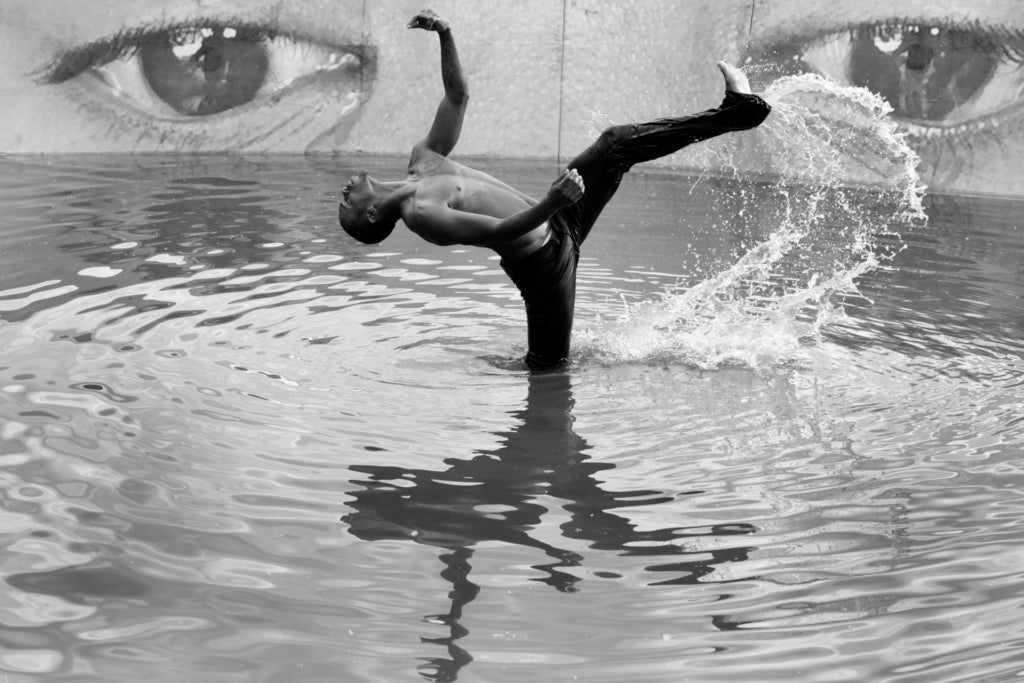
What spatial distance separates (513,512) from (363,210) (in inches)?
75.8

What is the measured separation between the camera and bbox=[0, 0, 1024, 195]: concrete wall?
11578 mm

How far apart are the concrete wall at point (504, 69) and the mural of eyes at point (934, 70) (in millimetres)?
15

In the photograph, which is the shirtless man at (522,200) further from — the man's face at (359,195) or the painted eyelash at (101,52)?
the painted eyelash at (101,52)

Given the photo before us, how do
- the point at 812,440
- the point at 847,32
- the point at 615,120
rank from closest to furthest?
the point at 812,440, the point at 847,32, the point at 615,120

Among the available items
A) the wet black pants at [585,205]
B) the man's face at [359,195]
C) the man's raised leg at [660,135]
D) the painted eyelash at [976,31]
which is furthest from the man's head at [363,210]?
the painted eyelash at [976,31]

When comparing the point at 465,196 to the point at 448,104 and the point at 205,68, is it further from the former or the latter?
the point at 205,68

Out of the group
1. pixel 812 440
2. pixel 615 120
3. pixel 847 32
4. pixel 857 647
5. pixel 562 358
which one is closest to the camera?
pixel 857 647

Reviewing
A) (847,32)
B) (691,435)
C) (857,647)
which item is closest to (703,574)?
(857,647)

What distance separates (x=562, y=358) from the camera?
18.4ft

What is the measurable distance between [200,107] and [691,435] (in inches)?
359

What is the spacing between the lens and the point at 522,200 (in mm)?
5457

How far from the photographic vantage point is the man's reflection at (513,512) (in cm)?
339

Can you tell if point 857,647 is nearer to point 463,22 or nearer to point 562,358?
point 562,358

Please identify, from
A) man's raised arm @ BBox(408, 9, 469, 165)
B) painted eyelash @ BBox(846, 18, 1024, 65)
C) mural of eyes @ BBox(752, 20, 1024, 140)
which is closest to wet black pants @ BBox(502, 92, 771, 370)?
man's raised arm @ BBox(408, 9, 469, 165)
